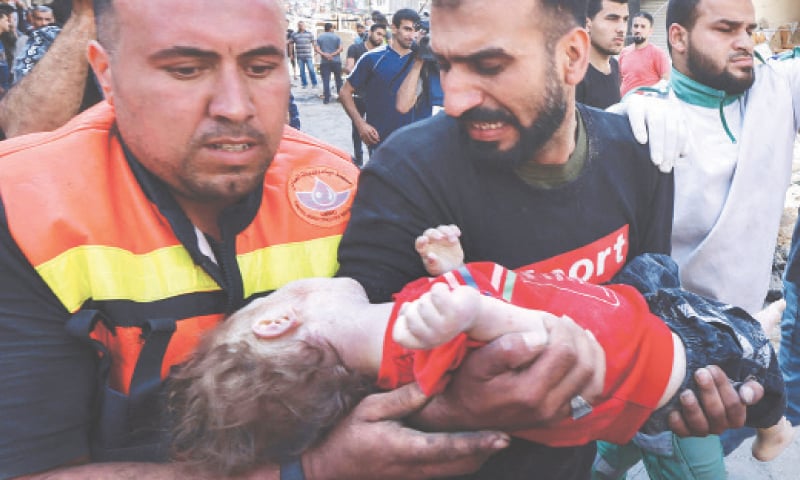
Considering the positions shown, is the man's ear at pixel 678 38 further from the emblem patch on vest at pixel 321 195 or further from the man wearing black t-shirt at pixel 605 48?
the emblem patch on vest at pixel 321 195

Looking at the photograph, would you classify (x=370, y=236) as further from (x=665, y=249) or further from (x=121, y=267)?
(x=665, y=249)

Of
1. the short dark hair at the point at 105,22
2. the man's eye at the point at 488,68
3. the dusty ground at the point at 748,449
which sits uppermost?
the short dark hair at the point at 105,22

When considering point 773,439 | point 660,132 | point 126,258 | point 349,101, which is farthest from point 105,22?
point 349,101

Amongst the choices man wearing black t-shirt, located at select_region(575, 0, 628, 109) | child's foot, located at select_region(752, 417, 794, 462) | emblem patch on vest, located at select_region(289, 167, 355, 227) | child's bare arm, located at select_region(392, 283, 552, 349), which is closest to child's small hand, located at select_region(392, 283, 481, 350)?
child's bare arm, located at select_region(392, 283, 552, 349)

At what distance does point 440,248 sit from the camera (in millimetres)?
1577

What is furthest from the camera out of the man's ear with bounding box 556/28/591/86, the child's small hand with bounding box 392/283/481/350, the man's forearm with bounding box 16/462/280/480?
the man's ear with bounding box 556/28/591/86

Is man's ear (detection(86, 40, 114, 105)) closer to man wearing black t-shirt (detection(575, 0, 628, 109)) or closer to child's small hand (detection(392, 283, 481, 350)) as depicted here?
child's small hand (detection(392, 283, 481, 350))

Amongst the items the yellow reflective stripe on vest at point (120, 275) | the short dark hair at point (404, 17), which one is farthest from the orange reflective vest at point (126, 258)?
the short dark hair at point (404, 17)

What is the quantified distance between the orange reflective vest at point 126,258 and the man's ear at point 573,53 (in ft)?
2.92

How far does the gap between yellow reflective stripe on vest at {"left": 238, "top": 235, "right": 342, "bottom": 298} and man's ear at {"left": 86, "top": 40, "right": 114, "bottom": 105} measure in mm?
577

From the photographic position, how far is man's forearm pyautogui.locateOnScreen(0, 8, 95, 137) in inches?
87.9

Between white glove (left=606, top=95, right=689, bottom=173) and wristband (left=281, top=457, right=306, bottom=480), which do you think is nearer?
wristband (left=281, top=457, right=306, bottom=480)

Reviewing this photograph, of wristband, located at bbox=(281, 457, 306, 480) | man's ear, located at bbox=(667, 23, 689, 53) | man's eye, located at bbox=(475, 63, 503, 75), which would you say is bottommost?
wristband, located at bbox=(281, 457, 306, 480)

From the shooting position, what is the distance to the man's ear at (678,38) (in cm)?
283
